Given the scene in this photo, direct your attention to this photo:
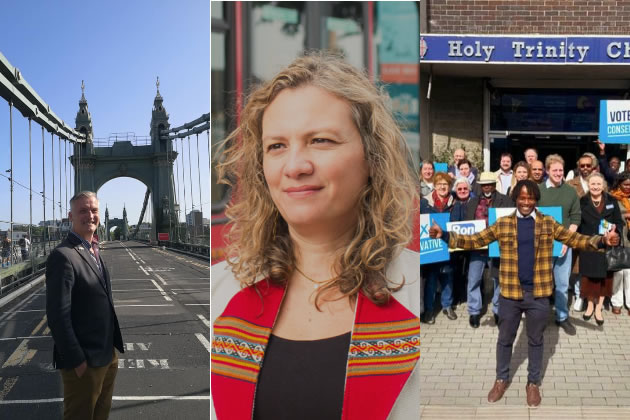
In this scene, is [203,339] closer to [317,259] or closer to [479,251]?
[317,259]

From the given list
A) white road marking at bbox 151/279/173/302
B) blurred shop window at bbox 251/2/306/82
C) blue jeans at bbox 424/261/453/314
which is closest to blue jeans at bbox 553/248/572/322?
blue jeans at bbox 424/261/453/314

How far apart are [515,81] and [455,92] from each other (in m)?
0.92

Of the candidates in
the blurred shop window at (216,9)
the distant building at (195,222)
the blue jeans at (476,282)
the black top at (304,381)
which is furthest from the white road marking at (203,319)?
the blue jeans at (476,282)

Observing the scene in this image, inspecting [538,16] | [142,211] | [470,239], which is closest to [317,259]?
[142,211]

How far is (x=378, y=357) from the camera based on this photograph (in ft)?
8.55

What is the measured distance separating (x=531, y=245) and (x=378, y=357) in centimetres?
284

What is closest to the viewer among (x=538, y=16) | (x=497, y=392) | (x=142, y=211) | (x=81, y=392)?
(x=81, y=392)

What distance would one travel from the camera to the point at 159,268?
12.8ft

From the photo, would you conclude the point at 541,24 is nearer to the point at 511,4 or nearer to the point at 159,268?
the point at 511,4

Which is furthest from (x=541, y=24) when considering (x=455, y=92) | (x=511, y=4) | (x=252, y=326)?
(x=252, y=326)

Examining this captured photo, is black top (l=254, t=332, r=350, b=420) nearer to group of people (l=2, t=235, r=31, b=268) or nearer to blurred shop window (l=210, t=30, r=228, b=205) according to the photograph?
blurred shop window (l=210, t=30, r=228, b=205)

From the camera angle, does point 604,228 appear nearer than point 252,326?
No

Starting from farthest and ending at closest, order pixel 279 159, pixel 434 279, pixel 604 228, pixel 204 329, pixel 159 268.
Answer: pixel 434 279 < pixel 604 228 < pixel 159 268 < pixel 204 329 < pixel 279 159

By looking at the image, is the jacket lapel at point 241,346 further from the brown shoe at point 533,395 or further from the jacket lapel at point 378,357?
the brown shoe at point 533,395
